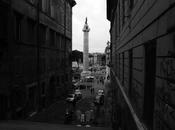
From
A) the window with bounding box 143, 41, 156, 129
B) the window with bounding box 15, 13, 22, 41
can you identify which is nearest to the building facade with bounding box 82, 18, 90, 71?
the window with bounding box 15, 13, 22, 41

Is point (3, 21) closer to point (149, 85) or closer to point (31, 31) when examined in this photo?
point (31, 31)

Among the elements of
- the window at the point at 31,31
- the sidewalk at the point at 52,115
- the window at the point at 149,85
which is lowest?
the sidewalk at the point at 52,115

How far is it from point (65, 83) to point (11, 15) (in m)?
21.4

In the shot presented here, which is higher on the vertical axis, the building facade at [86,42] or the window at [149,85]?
the building facade at [86,42]

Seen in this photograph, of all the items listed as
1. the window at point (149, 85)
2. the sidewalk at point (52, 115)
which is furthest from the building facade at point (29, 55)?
the window at point (149, 85)

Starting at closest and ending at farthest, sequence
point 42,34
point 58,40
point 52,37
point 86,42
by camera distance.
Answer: point 42,34, point 52,37, point 58,40, point 86,42

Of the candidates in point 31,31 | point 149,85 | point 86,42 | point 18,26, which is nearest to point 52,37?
point 31,31

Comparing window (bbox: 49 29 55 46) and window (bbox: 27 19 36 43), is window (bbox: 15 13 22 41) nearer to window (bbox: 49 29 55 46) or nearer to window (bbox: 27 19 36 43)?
window (bbox: 27 19 36 43)

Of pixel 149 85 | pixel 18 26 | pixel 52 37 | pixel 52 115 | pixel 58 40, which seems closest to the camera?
pixel 149 85

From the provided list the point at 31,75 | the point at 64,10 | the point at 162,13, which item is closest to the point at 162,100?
the point at 162,13

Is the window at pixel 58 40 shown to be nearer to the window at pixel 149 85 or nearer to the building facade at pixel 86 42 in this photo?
the window at pixel 149 85

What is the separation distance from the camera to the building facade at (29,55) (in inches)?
621

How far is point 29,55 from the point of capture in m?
19.9

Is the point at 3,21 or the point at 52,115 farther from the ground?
the point at 3,21
